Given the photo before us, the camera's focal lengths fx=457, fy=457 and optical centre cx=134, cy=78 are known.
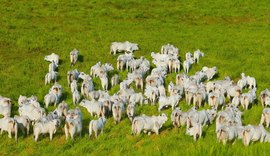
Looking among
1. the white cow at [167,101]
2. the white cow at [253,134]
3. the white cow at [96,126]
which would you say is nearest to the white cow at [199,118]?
the white cow at [253,134]

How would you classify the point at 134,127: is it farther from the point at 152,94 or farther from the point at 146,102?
the point at 152,94

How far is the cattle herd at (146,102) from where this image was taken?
18.1 metres

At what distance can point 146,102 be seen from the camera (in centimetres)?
2259

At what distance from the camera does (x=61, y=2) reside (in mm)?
53281

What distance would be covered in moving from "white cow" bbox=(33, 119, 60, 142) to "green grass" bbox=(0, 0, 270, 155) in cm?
41

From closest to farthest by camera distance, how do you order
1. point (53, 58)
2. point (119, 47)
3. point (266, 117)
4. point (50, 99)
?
point (266, 117), point (50, 99), point (53, 58), point (119, 47)

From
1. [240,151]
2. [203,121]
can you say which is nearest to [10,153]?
[203,121]

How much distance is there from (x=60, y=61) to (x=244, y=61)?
12.5 metres

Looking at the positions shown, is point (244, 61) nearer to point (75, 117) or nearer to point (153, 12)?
point (75, 117)

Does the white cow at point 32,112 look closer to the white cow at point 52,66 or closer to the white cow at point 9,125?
the white cow at point 9,125

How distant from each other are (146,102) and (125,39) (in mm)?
15992

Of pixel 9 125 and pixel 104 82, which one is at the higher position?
pixel 104 82

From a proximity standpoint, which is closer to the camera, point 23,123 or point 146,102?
point 23,123

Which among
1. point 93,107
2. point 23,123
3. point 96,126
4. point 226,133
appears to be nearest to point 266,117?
point 226,133
